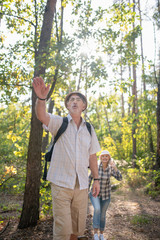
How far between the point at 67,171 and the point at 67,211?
1.44 ft

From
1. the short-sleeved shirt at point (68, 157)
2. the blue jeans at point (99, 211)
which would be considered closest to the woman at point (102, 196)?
the blue jeans at point (99, 211)

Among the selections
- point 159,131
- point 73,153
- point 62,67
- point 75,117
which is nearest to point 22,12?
point 62,67

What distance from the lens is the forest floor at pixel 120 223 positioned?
151 inches

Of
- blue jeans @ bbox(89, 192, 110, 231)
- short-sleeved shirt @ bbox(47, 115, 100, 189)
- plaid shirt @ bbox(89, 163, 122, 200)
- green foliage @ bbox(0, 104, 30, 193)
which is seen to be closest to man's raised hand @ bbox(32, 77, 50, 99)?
short-sleeved shirt @ bbox(47, 115, 100, 189)

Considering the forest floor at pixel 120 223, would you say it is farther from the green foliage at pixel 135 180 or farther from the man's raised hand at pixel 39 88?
the man's raised hand at pixel 39 88

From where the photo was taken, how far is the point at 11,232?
3857 mm

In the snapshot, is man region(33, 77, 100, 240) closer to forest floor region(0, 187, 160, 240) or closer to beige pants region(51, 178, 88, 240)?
beige pants region(51, 178, 88, 240)

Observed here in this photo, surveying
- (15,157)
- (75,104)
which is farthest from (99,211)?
(15,157)

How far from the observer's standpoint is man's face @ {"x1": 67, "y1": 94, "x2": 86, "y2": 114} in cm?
261

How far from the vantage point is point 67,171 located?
2.26 meters

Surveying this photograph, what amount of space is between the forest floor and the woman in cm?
43

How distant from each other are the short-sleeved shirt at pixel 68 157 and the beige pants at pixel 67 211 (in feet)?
0.32

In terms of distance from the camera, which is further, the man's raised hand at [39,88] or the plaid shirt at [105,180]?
the plaid shirt at [105,180]

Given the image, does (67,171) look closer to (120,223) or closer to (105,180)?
(105,180)
